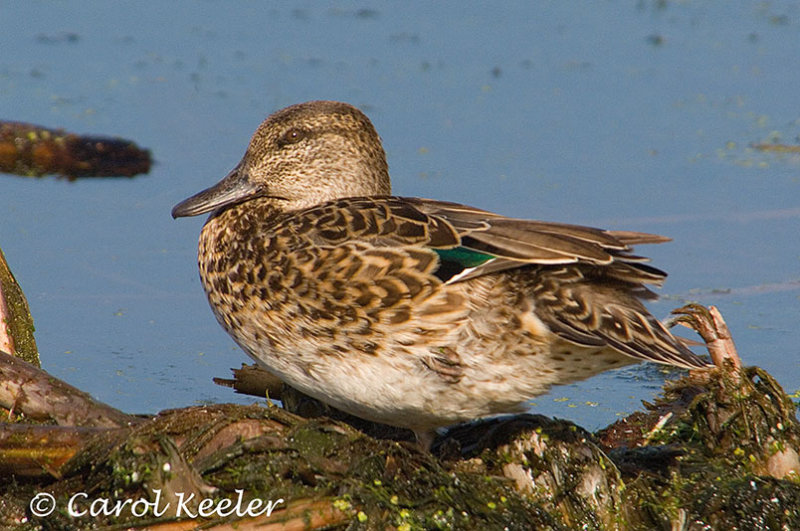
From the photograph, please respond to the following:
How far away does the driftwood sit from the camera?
150 inches

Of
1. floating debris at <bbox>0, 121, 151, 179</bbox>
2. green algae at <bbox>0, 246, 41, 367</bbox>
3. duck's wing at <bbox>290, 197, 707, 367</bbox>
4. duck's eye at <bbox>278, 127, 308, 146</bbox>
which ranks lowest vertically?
green algae at <bbox>0, 246, 41, 367</bbox>

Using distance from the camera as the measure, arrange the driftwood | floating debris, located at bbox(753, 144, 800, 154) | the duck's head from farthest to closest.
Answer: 1. floating debris, located at bbox(753, 144, 800, 154)
2. the duck's head
3. the driftwood

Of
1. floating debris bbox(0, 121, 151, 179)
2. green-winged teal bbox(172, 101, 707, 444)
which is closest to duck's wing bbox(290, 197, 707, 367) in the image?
green-winged teal bbox(172, 101, 707, 444)

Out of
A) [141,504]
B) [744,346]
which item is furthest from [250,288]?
[744,346]

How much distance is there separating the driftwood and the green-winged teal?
8.6 inches

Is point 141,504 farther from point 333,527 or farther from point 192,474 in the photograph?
point 333,527

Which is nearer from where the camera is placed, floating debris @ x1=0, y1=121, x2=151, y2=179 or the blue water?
the blue water

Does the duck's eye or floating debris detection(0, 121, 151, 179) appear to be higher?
the duck's eye

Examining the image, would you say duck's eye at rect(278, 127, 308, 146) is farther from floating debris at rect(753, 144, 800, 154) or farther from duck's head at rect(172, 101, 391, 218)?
floating debris at rect(753, 144, 800, 154)

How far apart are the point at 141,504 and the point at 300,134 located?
2002mm

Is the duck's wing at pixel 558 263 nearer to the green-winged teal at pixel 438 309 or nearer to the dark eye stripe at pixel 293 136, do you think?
the green-winged teal at pixel 438 309

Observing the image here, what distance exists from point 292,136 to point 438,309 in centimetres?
142

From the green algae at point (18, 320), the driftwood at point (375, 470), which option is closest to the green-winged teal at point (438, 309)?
the driftwood at point (375, 470)

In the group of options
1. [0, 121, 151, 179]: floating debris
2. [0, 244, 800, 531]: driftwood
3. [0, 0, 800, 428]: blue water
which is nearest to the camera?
[0, 244, 800, 531]: driftwood
